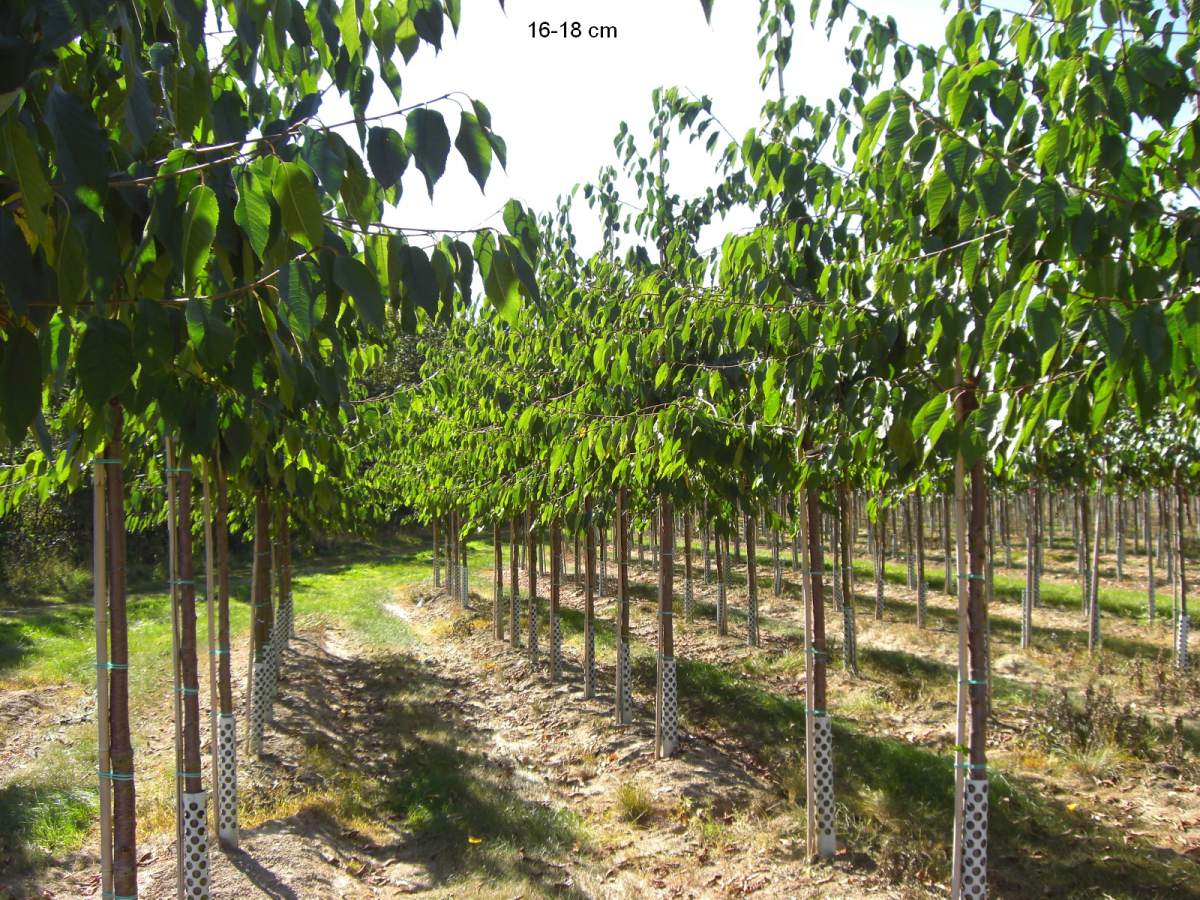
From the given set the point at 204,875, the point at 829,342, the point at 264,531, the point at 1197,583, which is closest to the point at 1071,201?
the point at 829,342

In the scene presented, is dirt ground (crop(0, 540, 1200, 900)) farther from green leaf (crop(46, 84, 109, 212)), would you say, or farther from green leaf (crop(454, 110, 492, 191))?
green leaf (crop(46, 84, 109, 212))

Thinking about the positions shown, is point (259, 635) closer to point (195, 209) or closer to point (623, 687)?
point (623, 687)

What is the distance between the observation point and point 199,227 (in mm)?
1463

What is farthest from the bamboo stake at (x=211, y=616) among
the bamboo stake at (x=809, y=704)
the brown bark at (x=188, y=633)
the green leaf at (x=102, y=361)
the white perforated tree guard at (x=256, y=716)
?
the green leaf at (x=102, y=361)

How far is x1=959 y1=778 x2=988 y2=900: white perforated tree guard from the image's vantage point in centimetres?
434

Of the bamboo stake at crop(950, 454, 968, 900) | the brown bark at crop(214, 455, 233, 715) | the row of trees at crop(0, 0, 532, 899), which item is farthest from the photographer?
the brown bark at crop(214, 455, 233, 715)

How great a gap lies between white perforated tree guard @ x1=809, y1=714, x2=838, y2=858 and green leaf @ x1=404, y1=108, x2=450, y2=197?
16.7ft

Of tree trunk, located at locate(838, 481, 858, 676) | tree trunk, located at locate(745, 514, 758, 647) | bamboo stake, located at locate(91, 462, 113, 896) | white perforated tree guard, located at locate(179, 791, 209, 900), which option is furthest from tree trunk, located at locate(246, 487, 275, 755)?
tree trunk, located at locate(838, 481, 858, 676)

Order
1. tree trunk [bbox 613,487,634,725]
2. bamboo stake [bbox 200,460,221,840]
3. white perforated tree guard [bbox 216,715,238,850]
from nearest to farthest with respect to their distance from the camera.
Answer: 1. bamboo stake [bbox 200,460,221,840]
2. white perforated tree guard [bbox 216,715,238,850]
3. tree trunk [bbox 613,487,634,725]

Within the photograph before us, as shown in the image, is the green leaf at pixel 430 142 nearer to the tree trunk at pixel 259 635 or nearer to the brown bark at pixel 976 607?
the brown bark at pixel 976 607

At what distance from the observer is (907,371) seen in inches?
161

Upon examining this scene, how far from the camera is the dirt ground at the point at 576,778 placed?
6.22 m

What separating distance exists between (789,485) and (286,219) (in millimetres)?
4415

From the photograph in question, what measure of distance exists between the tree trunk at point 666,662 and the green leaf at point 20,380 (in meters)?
Answer: 7.25
